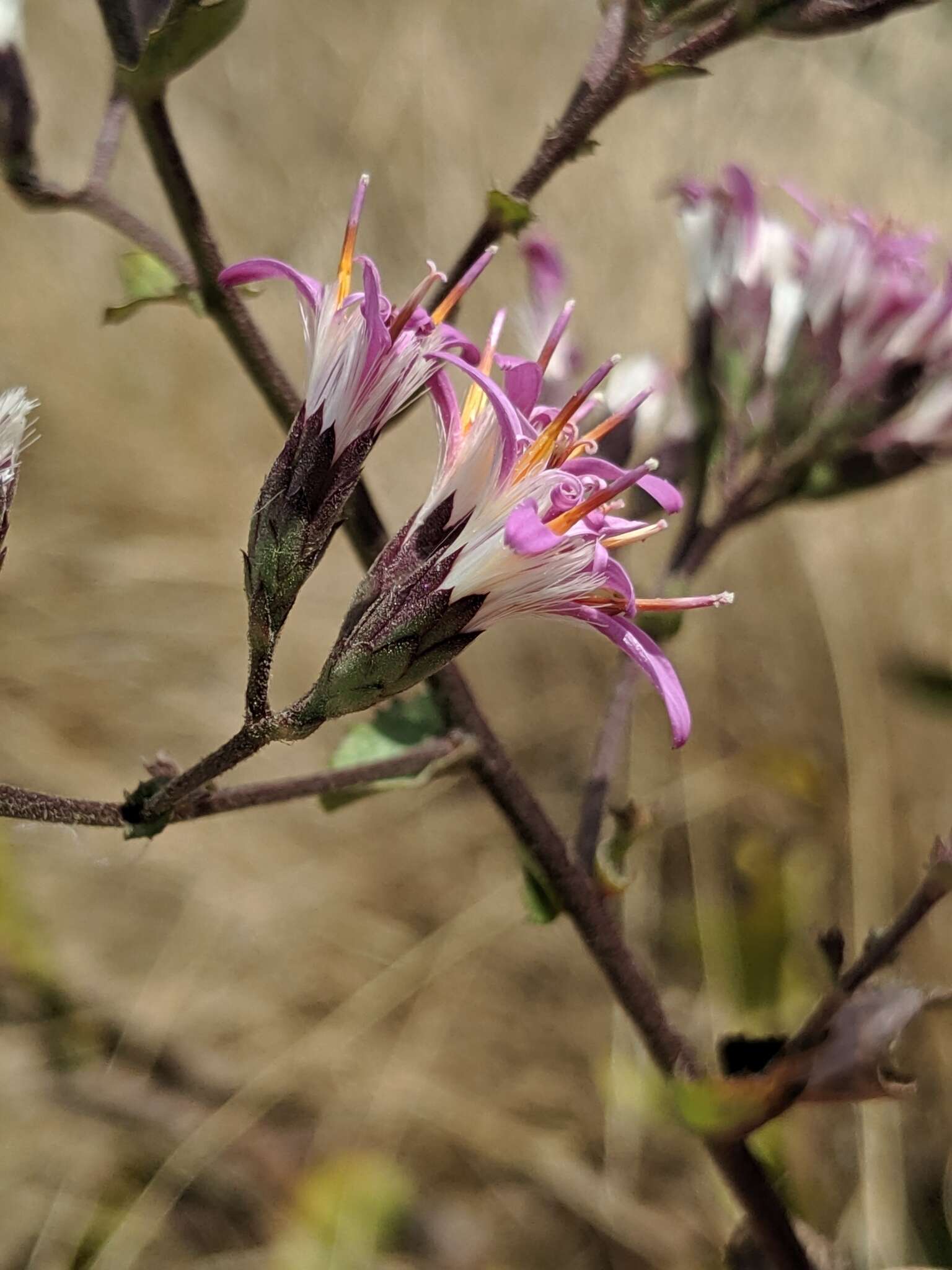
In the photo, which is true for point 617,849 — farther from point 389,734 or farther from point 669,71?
point 669,71

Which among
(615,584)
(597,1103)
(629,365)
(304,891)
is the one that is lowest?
(597,1103)

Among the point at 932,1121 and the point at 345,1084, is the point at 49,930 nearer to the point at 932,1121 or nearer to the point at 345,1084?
the point at 345,1084

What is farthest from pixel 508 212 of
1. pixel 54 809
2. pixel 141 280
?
pixel 54 809

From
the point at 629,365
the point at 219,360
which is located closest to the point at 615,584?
the point at 629,365

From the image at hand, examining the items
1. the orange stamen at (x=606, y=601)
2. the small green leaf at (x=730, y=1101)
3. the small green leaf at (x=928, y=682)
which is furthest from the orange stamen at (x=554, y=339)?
the small green leaf at (x=928, y=682)

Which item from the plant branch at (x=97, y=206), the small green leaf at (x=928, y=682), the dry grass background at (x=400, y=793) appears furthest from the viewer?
the dry grass background at (x=400, y=793)

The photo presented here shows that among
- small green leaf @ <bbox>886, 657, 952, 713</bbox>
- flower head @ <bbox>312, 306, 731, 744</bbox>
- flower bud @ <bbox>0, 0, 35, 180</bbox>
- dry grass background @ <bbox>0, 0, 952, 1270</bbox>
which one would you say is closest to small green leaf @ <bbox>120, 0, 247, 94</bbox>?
flower bud @ <bbox>0, 0, 35, 180</bbox>

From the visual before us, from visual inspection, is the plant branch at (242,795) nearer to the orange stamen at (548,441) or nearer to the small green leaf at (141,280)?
the orange stamen at (548,441)
